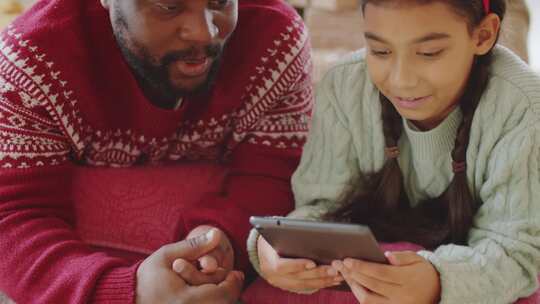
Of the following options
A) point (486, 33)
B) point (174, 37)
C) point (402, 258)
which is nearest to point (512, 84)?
point (486, 33)

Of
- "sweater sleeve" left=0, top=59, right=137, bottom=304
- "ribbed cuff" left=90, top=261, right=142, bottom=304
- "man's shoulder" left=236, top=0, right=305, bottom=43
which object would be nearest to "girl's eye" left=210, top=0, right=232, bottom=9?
"man's shoulder" left=236, top=0, right=305, bottom=43

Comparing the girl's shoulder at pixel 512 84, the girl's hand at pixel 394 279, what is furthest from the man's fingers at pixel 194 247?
the girl's shoulder at pixel 512 84

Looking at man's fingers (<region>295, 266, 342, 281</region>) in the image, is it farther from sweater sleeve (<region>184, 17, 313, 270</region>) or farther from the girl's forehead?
the girl's forehead

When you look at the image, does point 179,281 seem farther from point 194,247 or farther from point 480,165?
point 480,165

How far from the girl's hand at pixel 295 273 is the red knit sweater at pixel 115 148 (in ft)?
0.53

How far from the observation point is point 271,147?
1.38 metres

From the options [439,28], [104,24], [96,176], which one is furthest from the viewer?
[96,176]

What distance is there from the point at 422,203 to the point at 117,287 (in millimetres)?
525

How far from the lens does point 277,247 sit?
3.50 ft

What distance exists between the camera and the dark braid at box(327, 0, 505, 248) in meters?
1.11

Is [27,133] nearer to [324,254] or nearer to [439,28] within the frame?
[324,254]

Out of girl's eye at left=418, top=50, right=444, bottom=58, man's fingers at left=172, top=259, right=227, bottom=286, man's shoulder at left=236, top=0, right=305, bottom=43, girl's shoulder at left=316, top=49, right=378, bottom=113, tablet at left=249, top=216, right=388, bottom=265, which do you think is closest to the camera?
tablet at left=249, top=216, right=388, bottom=265

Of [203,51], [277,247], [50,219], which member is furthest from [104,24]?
[277,247]

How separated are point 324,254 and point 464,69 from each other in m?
0.34
